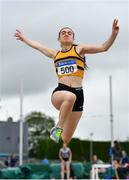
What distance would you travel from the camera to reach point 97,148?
48406 millimetres

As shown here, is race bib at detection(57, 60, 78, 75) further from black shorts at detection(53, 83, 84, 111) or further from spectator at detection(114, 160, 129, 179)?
spectator at detection(114, 160, 129, 179)

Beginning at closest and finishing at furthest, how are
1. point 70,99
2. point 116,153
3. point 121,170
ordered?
point 70,99, point 116,153, point 121,170

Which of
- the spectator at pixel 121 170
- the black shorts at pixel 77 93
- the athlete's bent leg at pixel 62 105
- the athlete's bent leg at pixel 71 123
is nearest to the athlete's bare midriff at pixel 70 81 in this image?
the black shorts at pixel 77 93

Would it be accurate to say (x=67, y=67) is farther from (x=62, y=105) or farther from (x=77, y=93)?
(x=62, y=105)

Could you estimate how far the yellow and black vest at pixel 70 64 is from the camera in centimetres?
815

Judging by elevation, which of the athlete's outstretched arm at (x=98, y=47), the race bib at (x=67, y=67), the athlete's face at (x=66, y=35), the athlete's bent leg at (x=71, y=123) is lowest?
the athlete's bent leg at (x=71, y=123)

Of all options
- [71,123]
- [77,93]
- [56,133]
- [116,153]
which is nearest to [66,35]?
[77,93]

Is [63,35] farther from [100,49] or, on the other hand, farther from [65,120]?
[65,120]

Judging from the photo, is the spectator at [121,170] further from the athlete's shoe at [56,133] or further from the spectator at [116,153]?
the athlete's shoe at [56,133]

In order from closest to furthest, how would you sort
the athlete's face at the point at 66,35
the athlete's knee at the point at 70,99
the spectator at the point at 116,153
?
1. the athlete's knee at the point at 70,99
2. the athlete's face at the point at 66,35
3. the spectator at the point at 116,153

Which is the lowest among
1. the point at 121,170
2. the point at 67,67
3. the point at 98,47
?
the point at 121,170

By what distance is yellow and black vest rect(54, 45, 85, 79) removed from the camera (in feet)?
26.7

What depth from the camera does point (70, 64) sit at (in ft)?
26.7

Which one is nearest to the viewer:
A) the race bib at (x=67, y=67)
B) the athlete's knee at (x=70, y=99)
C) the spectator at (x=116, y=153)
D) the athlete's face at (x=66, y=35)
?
the athlete's knee at (x=70, y=99)
